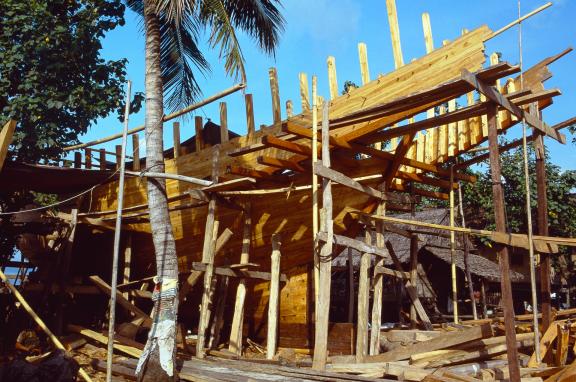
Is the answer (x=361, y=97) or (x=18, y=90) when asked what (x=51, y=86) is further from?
(x=361, y=97)

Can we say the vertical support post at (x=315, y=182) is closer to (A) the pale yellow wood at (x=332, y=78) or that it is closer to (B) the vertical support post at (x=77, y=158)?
(A) the pale yellow wood at (x=332, y=78)

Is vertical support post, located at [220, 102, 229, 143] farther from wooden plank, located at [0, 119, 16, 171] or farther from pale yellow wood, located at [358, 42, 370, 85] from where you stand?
wooden plank, located at [0, 119, 16, 171]


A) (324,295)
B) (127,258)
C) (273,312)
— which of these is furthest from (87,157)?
(324,295)

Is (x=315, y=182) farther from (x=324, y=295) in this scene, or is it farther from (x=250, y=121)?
(x=250, y=121)

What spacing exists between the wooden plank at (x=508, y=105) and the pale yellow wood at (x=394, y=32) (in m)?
1.87

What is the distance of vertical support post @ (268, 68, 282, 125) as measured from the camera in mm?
10062

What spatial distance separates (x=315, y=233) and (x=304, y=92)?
3.10 m

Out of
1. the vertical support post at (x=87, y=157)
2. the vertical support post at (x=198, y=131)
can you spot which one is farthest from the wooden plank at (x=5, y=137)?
the vertical support post at (x=87, y=157)

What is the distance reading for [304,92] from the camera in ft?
32.6

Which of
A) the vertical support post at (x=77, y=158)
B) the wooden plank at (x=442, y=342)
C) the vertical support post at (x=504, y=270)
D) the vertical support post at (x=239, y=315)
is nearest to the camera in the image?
the vertical support post at (x=504, y=270)

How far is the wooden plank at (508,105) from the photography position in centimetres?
673

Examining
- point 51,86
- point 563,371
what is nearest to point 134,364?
point 563,371

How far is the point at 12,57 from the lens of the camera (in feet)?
43.0

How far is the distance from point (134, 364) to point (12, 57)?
26.8 ft
